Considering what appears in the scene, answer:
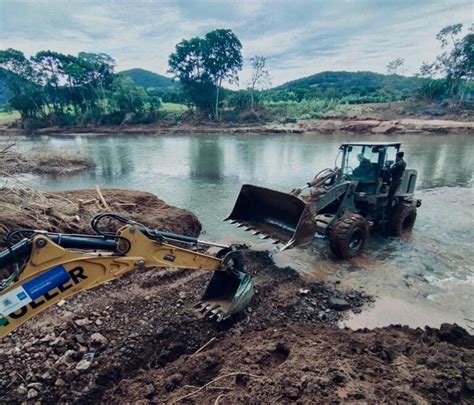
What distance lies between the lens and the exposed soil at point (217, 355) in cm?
318

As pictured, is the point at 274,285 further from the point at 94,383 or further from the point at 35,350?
the point at 35,350

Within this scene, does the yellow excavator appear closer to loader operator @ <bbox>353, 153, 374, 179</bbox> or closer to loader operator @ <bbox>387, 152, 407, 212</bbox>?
Result: loader operator @ <bbox>353, 153, 374, 179</bbox>

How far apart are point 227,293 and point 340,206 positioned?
375 centimetres

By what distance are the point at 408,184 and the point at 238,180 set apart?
8658mm

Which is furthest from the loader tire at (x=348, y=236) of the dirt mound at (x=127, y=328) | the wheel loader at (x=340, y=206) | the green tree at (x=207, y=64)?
the green tree at (x=207, y=64)

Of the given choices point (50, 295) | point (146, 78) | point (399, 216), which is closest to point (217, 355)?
point (50, 295)

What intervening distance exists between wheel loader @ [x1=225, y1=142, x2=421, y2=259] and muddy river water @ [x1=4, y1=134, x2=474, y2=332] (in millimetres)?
620

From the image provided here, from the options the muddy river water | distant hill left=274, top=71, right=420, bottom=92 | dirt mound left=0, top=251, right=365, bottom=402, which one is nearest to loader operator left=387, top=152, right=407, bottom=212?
the muddy river water

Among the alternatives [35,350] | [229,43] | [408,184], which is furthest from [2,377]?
[229,43]

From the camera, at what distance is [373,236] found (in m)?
8.83

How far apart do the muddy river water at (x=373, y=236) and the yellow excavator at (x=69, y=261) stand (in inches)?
133

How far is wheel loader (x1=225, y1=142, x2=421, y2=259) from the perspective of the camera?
6648 mm

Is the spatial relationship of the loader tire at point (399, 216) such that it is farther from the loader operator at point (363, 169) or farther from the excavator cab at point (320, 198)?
the loader operator at point (363, 169)

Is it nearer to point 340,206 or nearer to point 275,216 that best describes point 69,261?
point 275,216
